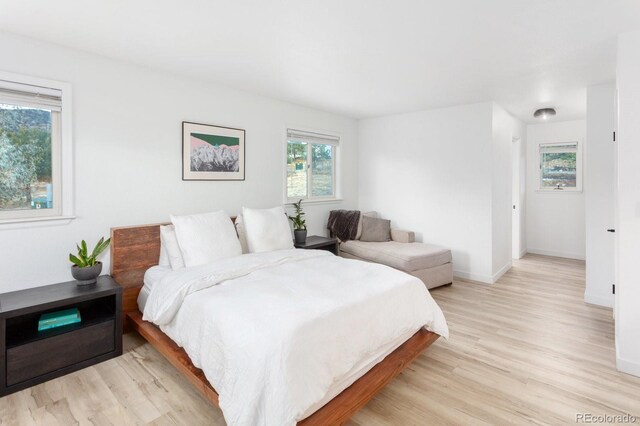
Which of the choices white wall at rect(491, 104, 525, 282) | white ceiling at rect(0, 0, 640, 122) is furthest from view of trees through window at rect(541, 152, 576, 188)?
white ceiling at rect(0, 0, 640, 122)

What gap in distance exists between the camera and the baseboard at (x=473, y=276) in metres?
4.41

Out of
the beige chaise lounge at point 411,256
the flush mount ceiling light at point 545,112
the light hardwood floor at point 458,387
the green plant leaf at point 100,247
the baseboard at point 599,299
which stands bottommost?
the light hardwood floor at point 458,387

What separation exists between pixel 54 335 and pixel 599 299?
5021 mm

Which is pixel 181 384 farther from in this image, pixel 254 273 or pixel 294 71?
pixel 294 71

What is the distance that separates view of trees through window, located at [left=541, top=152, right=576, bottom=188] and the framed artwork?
17.6 feet

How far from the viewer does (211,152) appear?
142 inches

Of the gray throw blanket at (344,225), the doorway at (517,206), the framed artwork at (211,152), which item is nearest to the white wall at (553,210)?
the doorway at (517,206)

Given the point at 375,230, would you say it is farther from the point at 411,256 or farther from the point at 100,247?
the point at 100,247

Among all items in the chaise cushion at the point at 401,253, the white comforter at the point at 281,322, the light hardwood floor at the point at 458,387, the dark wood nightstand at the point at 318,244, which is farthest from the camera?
the dark wood nightstand at the point at 318,244

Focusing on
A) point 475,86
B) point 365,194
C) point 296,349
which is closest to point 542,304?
point 475,86

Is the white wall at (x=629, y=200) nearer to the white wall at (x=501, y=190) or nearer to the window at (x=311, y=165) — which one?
the white wall at (x=501, y=190)

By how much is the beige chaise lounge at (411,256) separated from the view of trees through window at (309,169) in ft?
3.13

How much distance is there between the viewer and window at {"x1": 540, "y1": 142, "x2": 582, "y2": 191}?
18.6 feet

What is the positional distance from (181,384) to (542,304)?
3.68 m
